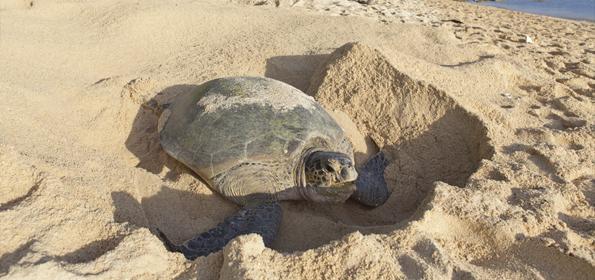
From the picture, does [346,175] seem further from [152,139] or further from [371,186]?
[152,139]

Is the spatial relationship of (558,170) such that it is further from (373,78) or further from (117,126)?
(117,126)

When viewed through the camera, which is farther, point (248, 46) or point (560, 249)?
point (248, 46)

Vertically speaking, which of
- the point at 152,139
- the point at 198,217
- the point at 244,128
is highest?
the point at 244,128

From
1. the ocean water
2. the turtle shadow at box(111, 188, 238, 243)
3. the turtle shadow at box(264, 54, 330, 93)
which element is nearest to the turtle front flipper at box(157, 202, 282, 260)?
the turtle shadow at box(111, 188, 238, 243)

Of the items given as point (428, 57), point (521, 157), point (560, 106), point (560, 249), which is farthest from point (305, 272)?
point (428, 57)

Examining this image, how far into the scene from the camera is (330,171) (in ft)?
7.09

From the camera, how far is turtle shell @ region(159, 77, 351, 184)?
2252 millimetres

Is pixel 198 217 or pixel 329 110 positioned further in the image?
pixel 329 110

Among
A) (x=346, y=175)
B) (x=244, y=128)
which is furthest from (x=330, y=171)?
(x=244, y=128)

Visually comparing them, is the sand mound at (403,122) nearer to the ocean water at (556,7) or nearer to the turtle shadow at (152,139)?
the turtle shadow at (152,139)

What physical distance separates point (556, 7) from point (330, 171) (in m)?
11.8

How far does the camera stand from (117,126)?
2770mm

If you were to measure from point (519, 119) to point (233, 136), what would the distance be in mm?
1851

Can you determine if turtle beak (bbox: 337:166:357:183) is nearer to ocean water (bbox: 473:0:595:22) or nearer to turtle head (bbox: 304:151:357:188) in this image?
turtle head (bbox: 304:151:357:188)
